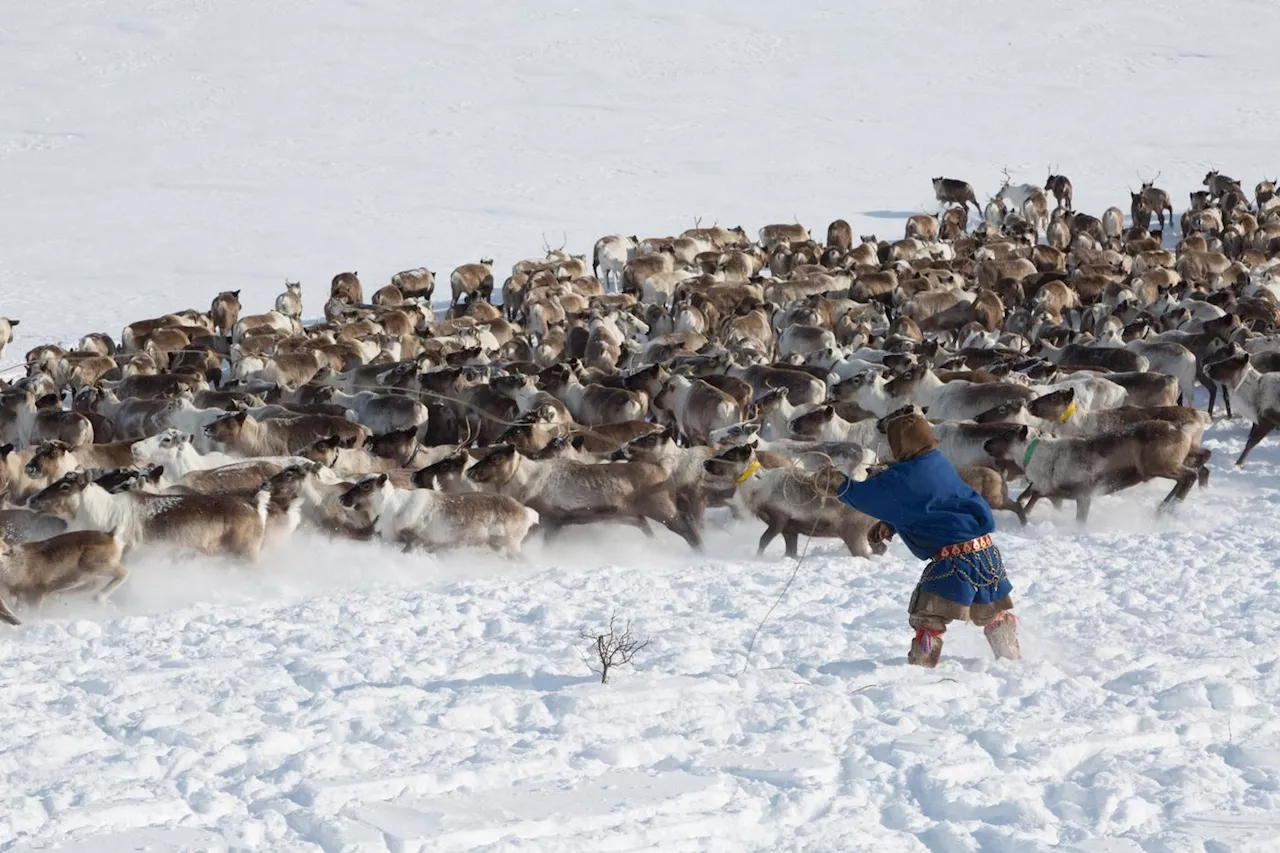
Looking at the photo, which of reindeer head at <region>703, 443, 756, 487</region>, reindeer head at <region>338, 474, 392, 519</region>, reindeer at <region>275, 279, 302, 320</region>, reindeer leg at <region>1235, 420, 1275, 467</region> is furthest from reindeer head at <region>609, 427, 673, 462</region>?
reindeer at <region>275, 279, 302, 320</region>

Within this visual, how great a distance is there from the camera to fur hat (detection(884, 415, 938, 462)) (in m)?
6.53

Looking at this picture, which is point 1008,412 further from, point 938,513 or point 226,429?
point 226,429

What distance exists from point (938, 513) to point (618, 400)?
652 cm

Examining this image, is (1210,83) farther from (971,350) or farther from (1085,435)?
(1085,435)

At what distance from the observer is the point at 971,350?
1469 centimetres

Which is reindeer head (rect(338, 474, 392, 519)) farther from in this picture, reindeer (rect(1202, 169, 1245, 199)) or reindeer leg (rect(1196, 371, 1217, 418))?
reindeer (rect(1202, 169, 1245, 199))

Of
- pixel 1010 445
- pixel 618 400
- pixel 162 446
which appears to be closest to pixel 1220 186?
pixel 618 400

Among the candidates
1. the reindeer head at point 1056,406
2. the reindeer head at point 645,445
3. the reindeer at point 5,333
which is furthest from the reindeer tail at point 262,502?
the reindeer at point 5,333

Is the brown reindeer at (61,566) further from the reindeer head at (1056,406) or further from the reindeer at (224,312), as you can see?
the reindeer at (224,312)

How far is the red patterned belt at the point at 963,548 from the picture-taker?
21.7 ft

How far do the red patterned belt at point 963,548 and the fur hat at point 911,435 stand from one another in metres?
0.45

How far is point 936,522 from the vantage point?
6.57 meters

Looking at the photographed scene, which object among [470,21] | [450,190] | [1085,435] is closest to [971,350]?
[1085,435]

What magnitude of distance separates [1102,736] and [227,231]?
23.4 meters
